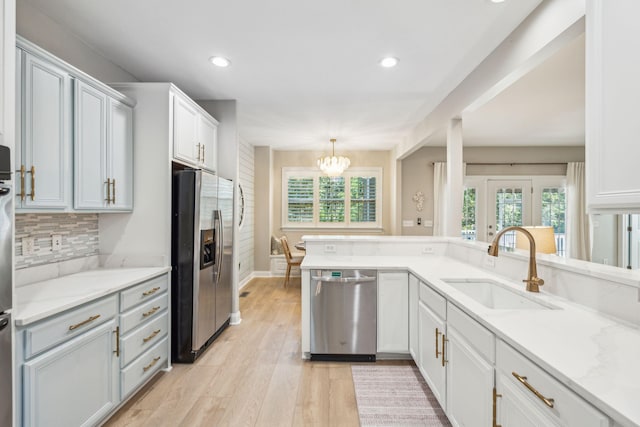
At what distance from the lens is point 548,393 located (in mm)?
995

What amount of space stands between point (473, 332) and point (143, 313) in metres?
2.13

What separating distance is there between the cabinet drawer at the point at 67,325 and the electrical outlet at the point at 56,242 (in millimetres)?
685

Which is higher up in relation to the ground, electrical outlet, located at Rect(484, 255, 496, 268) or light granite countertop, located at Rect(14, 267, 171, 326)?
electrical outlet, located at Rect(484, 255, 496, 268)

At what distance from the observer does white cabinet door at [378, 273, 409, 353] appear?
272cm

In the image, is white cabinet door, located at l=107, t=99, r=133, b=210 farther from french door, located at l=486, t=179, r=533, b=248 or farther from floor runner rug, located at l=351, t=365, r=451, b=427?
french door, located at l=486, t=179, r=533, b=248

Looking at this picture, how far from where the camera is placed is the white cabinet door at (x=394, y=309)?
2717 millimetres

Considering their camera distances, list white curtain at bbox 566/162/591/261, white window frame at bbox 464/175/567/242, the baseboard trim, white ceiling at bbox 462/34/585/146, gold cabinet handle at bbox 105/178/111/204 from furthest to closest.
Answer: white window frame at bbox 464/175/567/242
white curtain at bbox 566/162/591/261
the baseboard trim
white ceiling at bbox 462/34/585/146
gold cabinet handle at bbox 105/178/111/204

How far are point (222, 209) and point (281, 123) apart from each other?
6.67 feet

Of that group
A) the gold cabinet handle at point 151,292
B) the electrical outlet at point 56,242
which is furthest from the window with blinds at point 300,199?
the electrical outlet at point 56,242

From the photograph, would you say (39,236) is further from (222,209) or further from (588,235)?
(588,235)

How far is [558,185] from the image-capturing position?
618 centimetres

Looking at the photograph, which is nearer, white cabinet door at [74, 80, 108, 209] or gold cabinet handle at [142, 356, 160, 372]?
white cabinet door at [74, 80, 108, 209]

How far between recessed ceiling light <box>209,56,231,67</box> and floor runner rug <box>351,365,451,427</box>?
287cm

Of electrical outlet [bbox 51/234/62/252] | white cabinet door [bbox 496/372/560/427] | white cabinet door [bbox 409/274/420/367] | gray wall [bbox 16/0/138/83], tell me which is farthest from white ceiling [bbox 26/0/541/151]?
white cabinet door [bbox 496/372/560/427]
